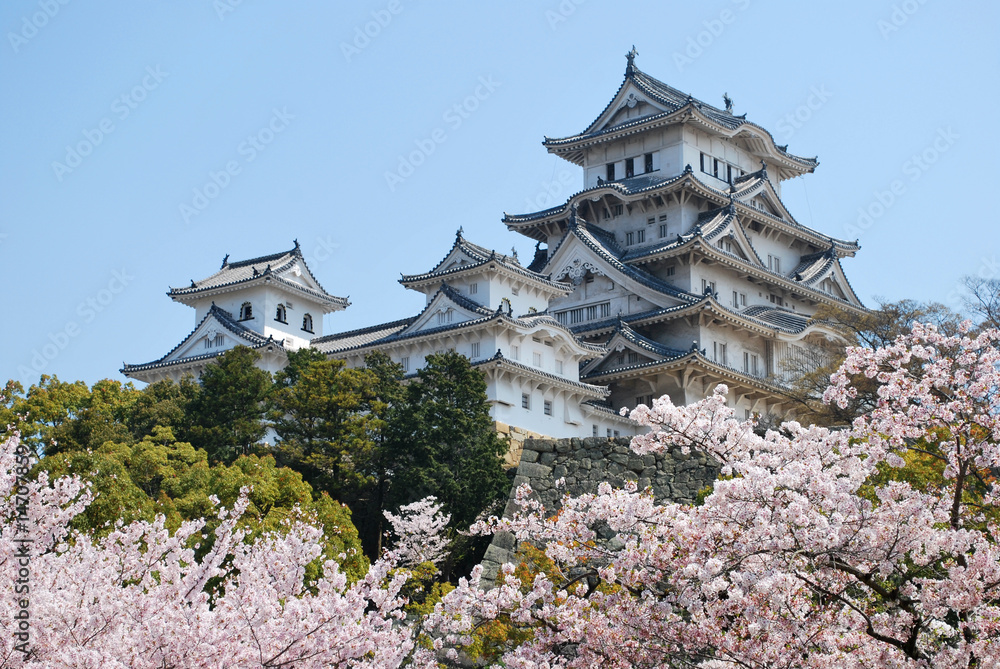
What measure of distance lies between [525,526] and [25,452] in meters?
9.43

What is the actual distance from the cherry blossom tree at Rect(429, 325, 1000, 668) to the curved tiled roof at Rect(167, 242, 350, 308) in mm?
36186

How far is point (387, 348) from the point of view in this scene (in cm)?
4541

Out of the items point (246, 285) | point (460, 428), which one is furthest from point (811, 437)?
point (246, 285)

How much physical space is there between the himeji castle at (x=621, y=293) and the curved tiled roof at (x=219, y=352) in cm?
8

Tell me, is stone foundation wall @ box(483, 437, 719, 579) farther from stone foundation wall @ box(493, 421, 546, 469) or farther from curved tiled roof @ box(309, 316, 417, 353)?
curved tiled roof @ box(309, 316, 417, 353)

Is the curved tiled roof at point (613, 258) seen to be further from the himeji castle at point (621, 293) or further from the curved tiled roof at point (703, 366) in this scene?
the curved tiled roof at point (703, 366)

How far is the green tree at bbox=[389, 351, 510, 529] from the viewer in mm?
30516

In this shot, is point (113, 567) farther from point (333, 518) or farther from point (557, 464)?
point (333, 518)

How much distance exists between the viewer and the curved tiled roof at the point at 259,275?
4859 cm

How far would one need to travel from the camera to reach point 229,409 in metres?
35.7

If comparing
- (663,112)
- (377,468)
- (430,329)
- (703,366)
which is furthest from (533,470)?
(663,112)

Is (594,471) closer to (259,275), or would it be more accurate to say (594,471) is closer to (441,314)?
(441,314)

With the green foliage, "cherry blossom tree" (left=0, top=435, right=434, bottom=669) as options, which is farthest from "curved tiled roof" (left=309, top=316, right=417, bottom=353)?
"cherry blossom tree" (left=0, top=435, right=434, bottom=669)

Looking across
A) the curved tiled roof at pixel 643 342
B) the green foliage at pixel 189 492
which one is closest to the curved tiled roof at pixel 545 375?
the curved tiled roof at pixel 643 342
